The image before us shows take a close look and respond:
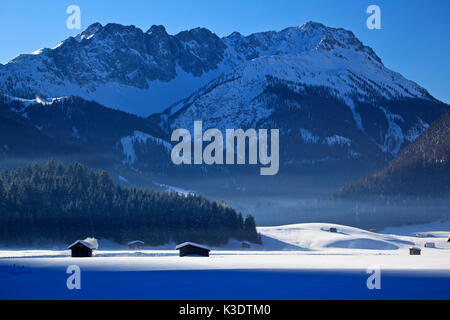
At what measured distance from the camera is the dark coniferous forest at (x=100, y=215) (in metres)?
148

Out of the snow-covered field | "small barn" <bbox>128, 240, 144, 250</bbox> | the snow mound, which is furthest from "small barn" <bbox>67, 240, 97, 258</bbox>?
the snow mound

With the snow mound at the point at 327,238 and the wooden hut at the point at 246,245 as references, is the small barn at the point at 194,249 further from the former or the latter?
the snow mound at the point at 327,238

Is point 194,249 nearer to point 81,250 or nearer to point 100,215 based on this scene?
point 81,250

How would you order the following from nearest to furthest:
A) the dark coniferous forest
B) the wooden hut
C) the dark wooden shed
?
the dark wooden shed
the dark coniferous forest
the wooden hut

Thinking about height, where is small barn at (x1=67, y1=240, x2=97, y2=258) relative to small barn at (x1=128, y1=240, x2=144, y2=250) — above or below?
above

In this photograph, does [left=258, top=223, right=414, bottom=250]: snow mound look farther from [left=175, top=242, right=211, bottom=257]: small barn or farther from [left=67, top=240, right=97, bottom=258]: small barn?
[left=67, top=240, right=97, bottom=258]: small barn

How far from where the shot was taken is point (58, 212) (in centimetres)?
15175

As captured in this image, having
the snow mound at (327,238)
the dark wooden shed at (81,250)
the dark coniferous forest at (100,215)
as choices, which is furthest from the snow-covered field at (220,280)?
the snow mound at (327,238)

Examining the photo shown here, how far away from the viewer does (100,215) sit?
152750mm

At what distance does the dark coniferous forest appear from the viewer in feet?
484
